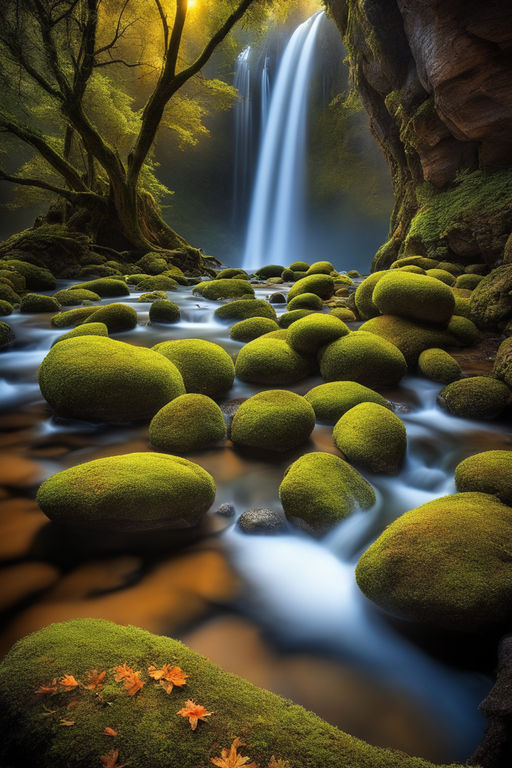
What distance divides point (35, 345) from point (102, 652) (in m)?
5.97

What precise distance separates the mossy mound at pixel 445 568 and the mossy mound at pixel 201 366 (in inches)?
115

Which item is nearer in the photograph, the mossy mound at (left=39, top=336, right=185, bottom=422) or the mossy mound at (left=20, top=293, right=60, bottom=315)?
the mossy mound at (left=39, top=336, right=185, bottom=422)

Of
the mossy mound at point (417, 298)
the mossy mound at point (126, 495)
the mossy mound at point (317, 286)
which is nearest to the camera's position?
the mossy mound at point (126, 495)

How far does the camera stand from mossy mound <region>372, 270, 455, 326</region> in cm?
588

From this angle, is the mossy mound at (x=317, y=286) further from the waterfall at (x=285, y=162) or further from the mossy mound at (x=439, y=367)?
the waterfall at (x=285, y=162)

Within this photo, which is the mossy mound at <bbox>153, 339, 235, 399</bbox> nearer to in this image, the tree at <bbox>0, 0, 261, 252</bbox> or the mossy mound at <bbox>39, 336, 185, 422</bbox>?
the mossy mound at <bbox>39, 336, 185, 422</bbox>

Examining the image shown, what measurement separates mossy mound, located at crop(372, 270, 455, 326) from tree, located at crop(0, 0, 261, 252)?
1131cm

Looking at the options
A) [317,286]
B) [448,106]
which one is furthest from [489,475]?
[448,106]

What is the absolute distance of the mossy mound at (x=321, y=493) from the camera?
2.64m

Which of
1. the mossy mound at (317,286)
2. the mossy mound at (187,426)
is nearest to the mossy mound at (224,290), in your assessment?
the mossy mound at (317,286)

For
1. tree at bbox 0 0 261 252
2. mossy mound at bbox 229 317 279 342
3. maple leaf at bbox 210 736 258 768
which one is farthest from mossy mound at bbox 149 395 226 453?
tree at bbox 0 0 261 252

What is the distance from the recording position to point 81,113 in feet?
40.9

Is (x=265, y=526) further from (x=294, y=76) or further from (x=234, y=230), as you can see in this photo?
(x=294, y=76)

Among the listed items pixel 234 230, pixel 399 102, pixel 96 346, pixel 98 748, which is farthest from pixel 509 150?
pixel 234 230
